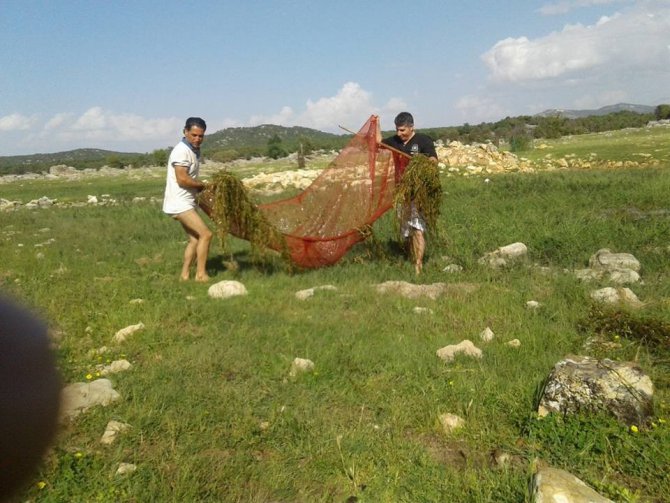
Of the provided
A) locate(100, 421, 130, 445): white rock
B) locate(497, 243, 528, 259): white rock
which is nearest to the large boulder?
locate(100, 421, 130, 445): white rock

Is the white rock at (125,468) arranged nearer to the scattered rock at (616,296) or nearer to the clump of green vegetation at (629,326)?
the clump of green vegetation at (629,326)

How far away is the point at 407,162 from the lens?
295 inches

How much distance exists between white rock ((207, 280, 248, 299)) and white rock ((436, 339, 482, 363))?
8.77ft

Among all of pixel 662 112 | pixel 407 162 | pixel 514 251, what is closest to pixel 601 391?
pixel 514 251

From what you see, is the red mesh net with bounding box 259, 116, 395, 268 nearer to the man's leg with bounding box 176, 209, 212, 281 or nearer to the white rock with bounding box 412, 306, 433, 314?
the man's leg with bounding box 176, 209, 212, 281

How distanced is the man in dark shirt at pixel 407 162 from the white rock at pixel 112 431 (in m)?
4.50

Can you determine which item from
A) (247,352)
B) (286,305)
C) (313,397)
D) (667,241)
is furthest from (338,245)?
(667,241)

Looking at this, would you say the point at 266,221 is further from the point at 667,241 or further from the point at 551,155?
the point at 551,155

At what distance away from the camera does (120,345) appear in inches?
192

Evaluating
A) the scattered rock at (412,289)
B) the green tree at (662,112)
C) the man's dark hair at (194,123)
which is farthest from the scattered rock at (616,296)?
the green tree at (662,112)

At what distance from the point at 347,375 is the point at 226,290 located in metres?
2.54

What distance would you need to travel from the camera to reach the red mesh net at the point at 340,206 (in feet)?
24.8

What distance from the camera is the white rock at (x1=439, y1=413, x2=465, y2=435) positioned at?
11.3 ft

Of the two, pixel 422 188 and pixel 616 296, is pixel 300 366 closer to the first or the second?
pixel 616 296
